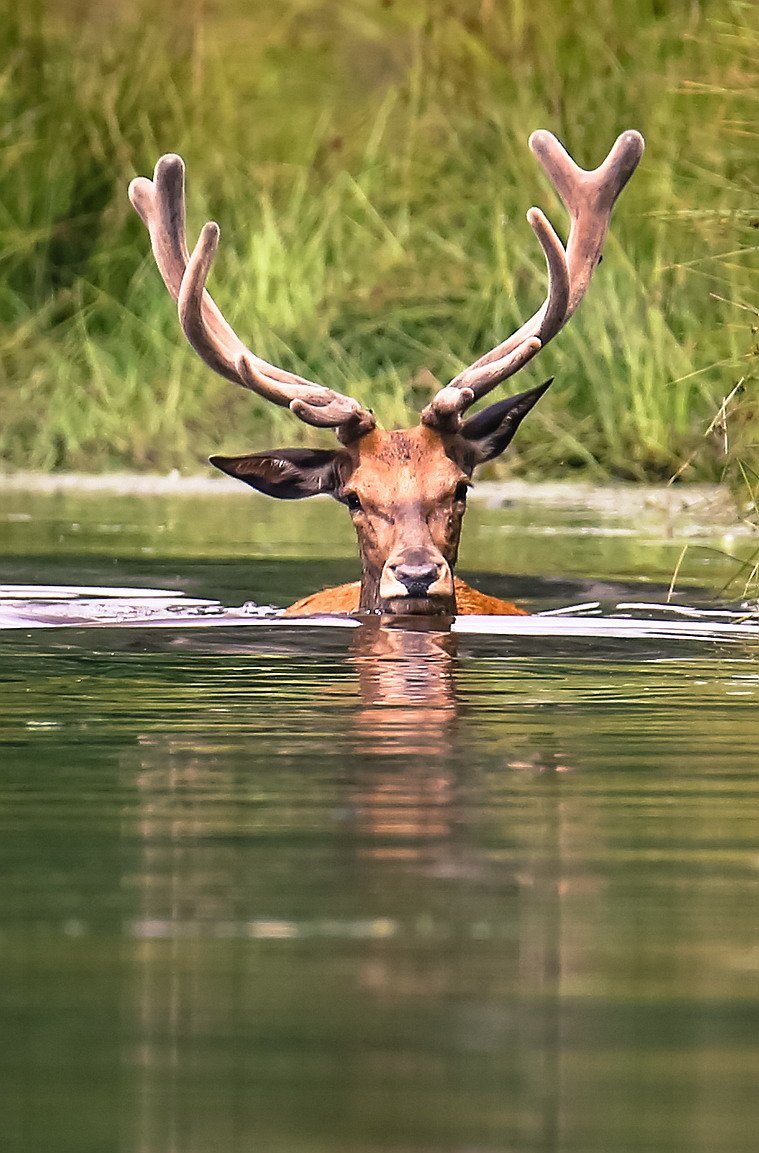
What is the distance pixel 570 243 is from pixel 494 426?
56.3 inches

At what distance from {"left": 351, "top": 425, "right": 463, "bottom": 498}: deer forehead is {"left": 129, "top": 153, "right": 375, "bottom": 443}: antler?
0.08 m

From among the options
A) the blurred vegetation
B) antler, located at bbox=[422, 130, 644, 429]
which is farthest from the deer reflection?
the blurred vegetation

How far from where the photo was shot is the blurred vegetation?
17281 mm

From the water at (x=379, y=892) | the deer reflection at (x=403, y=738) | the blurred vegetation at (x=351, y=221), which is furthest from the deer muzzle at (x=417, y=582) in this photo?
the blurred vegetation at (x=351, y=221)

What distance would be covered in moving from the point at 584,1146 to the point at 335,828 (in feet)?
7.54

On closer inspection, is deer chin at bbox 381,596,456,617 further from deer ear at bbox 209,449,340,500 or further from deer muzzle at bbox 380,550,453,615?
deer ear at bbox 209,449,340,500

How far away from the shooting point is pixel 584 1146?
12.1ft

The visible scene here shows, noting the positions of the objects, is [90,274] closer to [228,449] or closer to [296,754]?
[228,449]

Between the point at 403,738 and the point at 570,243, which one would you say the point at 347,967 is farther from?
the point at 570,243

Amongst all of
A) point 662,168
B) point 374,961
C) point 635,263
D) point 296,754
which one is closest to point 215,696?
point 296,754

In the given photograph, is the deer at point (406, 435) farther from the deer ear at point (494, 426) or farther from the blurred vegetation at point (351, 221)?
the blurred vegetation at point (351, 221)

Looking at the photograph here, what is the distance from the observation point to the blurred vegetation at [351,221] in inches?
680

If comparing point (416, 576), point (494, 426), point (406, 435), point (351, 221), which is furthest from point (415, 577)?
point (351, 221)

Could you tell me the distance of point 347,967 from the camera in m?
4.67
